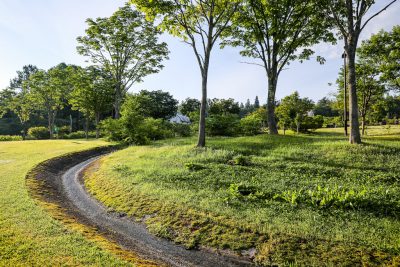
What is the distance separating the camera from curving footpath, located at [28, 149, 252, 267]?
20.1 feet

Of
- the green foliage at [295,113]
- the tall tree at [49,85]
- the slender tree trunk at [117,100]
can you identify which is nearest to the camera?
the slender tree trunk at [117,100]

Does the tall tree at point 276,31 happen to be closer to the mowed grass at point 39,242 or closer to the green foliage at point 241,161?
the green foliage at point 241,161

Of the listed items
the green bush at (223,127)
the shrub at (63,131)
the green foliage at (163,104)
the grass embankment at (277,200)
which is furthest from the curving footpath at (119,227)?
the green foliage at (163,104)

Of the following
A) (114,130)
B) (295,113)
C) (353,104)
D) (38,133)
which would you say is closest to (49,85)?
(38,133)

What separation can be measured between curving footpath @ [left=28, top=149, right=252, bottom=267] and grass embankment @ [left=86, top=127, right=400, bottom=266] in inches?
13.0

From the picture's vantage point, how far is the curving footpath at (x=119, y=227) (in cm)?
611

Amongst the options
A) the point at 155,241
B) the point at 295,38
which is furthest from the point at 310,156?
the point at 295,38

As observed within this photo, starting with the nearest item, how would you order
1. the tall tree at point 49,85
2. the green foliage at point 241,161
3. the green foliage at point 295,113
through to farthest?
the green foliage at point 241,161, the green foliage at point 295,113, the tall tree at point 49,85

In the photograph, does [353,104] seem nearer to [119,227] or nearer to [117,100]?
[119,227]

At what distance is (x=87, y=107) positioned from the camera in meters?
37.2

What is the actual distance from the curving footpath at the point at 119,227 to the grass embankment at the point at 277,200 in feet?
1.08

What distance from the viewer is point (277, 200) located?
27.0 feet

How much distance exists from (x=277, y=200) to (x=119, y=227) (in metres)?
5.19

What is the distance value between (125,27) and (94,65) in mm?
7473
